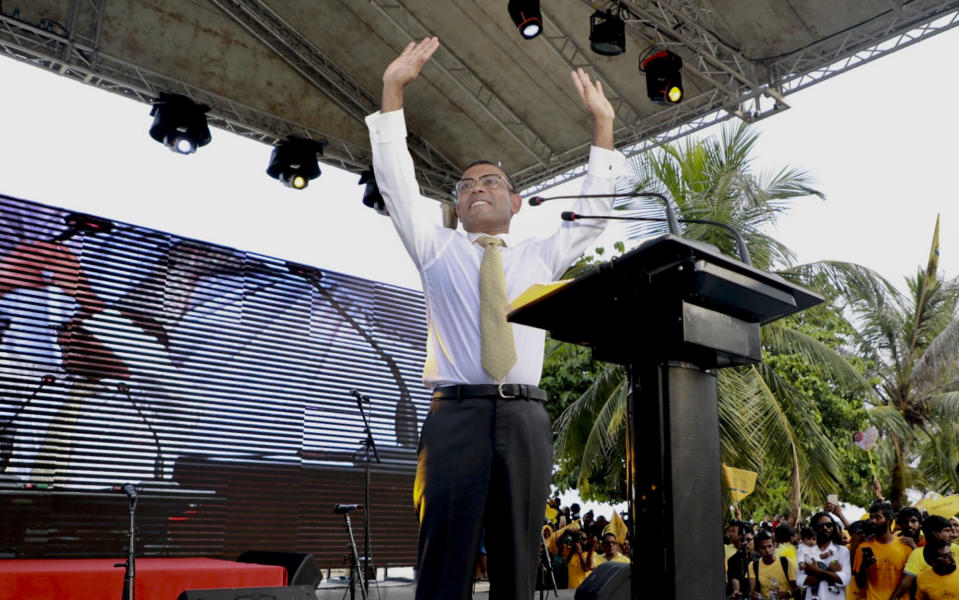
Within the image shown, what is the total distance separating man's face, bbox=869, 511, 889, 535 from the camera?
6.28 meters

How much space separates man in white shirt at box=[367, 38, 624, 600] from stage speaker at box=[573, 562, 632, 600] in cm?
82

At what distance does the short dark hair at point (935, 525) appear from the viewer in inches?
211

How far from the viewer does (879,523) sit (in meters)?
6.30

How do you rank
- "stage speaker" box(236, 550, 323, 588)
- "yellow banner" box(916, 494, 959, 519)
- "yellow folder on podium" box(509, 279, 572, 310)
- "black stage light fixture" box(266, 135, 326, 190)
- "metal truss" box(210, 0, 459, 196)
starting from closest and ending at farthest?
"yellow folder on podium" box(509, 279, 572, 310), "stage speaker" box(236, 550, 323, 588), "metal truss" box(210, 0, 459, 196), "black stage light fixture" box(266, 135, 326, 190), "yellow banner" box(916, 494, 959, 519)

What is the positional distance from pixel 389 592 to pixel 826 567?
4557 millimetres

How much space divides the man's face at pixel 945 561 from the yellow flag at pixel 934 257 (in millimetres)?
15496

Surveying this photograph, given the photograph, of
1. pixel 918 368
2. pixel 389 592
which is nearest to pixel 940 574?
pixel 389 592

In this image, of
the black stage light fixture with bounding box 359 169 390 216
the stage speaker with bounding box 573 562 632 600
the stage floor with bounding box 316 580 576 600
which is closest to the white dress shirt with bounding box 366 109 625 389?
the stage speaker with bounding box 573 562 632 600

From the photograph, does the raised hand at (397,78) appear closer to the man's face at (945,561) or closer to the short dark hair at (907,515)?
the man's face at (945,561)

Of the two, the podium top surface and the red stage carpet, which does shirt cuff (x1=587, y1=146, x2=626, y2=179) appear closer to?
the podium top surface

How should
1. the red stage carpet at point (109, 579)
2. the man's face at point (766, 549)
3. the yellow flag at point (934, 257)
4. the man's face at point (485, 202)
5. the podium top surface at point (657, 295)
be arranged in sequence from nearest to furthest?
the podium top surface at point (657, 295) → the man's face at point (485, 202) → the red stage carpet at point (109, 579) → the man's face at point (766, 549) → the yellow flag at point (934, 257)

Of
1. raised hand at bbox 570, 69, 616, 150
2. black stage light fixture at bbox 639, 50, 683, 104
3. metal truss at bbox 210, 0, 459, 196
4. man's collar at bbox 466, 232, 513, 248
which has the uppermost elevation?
metal truss at bbox 210, 0, 459, 196

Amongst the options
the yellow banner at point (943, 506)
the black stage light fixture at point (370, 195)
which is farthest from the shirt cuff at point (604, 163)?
the yellow banner at point (943, 506)

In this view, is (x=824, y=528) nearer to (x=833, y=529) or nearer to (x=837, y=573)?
(x=833, y=529)
